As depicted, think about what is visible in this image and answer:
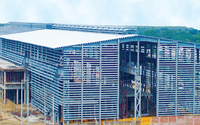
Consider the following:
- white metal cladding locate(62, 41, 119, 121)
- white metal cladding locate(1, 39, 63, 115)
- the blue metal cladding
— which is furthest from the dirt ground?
white metal cladding locate(62, 41, 119, 121)

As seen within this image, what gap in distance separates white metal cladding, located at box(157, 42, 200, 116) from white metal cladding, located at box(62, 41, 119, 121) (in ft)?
20.2

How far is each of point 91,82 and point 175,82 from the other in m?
10.8

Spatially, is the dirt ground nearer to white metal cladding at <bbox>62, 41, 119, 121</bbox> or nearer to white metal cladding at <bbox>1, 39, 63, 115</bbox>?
white metal cladding at <bbox>1, 39, 63, 115</bbox>

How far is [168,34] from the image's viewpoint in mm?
158500

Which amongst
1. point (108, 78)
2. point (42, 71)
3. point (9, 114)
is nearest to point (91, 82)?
point (108, 78)

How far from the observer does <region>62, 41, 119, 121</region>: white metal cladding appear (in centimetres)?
4647

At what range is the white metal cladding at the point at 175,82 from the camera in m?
49.2

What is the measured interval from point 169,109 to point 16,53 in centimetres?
3247

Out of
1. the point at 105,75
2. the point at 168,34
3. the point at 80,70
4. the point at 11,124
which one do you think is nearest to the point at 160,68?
the point at 105,75

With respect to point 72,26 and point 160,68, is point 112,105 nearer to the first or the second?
point 160,68

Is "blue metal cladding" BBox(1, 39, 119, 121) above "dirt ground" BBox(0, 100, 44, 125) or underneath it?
above

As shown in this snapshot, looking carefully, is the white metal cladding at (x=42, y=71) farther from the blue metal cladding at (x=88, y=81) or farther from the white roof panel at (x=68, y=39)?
the white roof panel at (x=68, y=39)

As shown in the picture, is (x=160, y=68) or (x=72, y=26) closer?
(x=160, y=68)

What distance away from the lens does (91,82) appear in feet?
154
